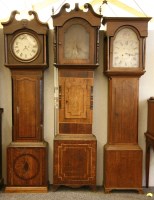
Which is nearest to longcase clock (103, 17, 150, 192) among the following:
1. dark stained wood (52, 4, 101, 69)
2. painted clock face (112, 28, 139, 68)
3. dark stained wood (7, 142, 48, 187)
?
painted clock face (112, 28, 139, 68)

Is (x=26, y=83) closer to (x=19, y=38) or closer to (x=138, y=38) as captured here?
(x=19, y=38)

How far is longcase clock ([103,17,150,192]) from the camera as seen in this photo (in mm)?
2777

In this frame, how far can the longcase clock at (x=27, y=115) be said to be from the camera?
2812 mm

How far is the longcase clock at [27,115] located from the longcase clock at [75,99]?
19 cm

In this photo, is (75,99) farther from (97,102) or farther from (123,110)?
(123,110)

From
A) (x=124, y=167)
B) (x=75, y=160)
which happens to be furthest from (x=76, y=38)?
(x=124, y=167)

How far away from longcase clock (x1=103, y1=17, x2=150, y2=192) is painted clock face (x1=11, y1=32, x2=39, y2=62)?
84cm

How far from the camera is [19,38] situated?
2.82 metres

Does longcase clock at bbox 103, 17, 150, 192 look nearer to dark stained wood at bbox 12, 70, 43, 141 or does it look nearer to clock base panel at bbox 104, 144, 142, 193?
clock base panel at bbox 104, 144, 142, 193

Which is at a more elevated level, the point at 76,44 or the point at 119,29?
the point at 119,29

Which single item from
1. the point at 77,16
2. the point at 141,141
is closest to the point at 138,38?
the point at 77,16

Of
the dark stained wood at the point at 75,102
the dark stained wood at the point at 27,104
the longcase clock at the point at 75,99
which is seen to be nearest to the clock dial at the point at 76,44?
the longcase clock at the point at 75,99

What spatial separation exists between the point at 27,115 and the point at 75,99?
0.60m

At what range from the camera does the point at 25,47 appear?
283cm
